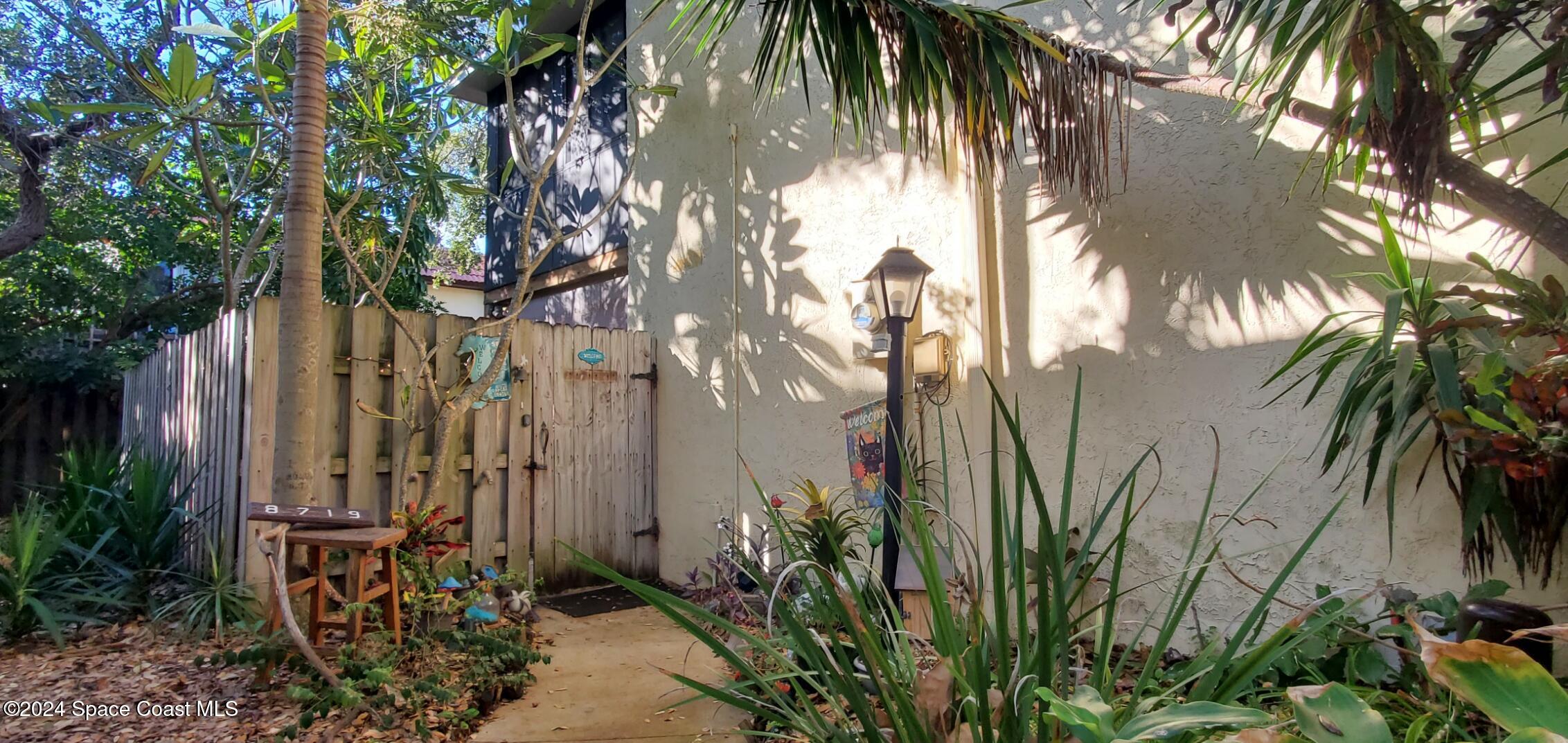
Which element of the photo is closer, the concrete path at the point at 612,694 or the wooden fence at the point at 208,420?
the concrete path at the point at 612,694

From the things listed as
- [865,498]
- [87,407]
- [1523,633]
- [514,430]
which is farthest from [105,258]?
[1523,633]

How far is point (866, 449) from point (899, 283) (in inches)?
41.9

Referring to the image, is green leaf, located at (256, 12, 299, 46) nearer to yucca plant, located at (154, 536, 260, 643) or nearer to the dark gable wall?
the dark gable wall

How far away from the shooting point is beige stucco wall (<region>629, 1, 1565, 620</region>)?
2.78 m

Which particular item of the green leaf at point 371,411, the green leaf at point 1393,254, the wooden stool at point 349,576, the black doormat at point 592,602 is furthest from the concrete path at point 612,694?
the green leaf at point 1393,254

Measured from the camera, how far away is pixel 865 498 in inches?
159

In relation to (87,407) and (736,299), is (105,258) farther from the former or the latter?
(736,299)

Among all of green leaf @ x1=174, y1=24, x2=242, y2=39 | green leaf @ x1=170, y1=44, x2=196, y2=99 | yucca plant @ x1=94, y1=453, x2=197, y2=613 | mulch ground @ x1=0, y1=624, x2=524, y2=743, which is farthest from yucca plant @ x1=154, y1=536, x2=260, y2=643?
green leaf @ x1=174, y1=24, x2=242, y2=39

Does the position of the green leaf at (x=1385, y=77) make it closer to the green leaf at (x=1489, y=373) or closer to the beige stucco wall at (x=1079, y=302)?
the green leaf at (x=1489, y=373)

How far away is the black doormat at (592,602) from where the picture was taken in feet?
15.1

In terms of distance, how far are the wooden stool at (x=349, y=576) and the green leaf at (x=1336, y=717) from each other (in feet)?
9.61

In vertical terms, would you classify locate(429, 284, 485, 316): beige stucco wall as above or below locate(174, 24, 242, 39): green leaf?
above

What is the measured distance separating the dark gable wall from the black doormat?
2456 millimetres

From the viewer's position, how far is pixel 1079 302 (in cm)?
342
